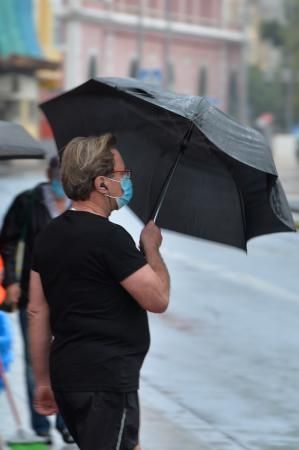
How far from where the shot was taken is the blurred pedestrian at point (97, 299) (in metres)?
4.14

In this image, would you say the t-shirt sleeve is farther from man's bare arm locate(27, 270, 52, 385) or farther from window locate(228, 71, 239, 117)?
window locate(228, 71, 239, 117)

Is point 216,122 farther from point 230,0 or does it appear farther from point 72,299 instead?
point 230,0

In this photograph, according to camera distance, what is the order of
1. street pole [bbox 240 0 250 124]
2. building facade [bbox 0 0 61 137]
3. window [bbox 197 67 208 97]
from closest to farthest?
1. building facade [bbox 0 0 61 137]
2. window [bbox 197 67 208 97]
3. street pole [bbox 240 0 250 124]

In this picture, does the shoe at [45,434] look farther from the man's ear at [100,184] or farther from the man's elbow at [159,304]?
the man's ear at [100,184]

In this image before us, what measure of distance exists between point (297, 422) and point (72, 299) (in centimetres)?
403

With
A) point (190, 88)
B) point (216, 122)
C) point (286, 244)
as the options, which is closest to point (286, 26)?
point (190, 88)

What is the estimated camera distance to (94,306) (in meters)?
4.18

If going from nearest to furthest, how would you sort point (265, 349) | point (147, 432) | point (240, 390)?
point (147, 432) < point (240, 390) < point (265, 349)

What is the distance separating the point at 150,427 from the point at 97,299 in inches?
138

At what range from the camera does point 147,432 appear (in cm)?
743

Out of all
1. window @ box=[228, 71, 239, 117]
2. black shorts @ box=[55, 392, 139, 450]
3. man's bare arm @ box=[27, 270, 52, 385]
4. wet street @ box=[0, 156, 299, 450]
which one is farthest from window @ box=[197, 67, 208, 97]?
black shorts @ box=[55, 392, 139, 450]

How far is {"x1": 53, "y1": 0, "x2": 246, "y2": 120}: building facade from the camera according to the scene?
2832 inches

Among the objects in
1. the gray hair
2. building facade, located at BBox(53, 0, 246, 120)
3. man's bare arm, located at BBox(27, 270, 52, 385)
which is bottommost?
building facade, located at BBox(53, 0, 246, 120)

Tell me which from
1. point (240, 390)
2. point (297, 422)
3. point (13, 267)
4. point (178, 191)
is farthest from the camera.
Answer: point (240, 390)
